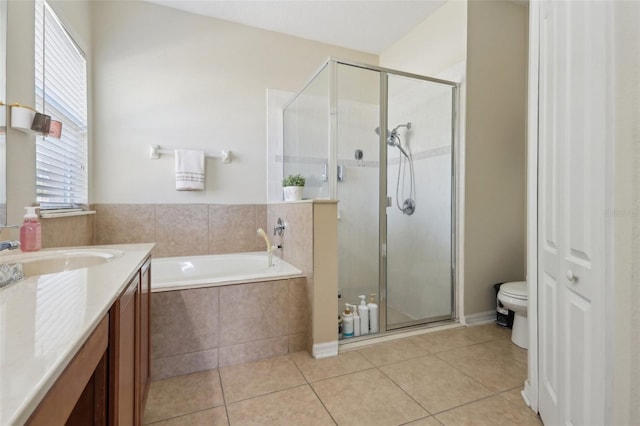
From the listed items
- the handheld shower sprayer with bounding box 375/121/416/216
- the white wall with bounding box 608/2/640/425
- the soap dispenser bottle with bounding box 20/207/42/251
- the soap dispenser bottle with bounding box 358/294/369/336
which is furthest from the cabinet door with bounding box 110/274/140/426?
the handheld shower sprayer with bounding box 375/121/416/216

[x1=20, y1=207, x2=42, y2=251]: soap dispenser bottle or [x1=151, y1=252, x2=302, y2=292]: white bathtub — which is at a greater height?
[x1=20, y1=207, x2=42, y2=251]: soap dispenser bottle

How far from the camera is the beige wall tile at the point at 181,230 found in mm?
2699

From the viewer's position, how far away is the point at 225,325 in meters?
1.92

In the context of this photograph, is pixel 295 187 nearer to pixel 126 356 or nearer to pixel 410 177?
pixel 410 177

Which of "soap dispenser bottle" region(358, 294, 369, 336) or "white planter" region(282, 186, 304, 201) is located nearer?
"soap dispenser bottle" region(358, 294, 369, 336)

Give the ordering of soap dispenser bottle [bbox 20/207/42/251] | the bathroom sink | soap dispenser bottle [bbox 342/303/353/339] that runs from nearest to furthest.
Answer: the bathroom sink, soap dispenser bottle [bbox 20/207/42/251], soap dispenser bottle [bbox 342/303/353/339]

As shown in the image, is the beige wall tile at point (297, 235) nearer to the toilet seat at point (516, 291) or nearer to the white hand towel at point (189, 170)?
the white hand towel at point (189, 170)

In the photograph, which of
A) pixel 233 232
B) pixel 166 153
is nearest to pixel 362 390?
pixel 233 232

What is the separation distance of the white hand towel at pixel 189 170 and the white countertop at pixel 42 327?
184 cm

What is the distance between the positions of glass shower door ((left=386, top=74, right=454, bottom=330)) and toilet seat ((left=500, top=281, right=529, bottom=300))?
42 centimetres

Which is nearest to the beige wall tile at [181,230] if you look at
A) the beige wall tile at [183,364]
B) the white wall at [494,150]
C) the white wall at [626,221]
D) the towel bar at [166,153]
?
the towel bar at [166,153]

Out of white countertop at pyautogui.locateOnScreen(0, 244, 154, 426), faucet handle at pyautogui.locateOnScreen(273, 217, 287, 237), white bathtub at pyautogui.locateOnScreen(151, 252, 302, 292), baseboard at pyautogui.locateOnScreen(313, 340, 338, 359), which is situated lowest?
baseboard at pyautogui.locateOnScreen(313, 340, 338, 359)

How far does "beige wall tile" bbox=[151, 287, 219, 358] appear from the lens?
70.2 inches

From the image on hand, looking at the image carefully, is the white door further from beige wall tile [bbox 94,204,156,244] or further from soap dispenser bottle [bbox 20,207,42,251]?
beige wall tile [bbox 94,204,156,244]
